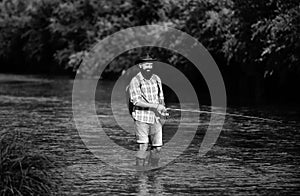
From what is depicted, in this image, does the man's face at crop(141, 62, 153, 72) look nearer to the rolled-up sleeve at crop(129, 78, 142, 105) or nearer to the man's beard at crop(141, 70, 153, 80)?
the man's beard at crop(141, 70, 153, 80)

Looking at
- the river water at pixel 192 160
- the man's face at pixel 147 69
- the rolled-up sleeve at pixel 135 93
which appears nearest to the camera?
the river water at pixel 192 160

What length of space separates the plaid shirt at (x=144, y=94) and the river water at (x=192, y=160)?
2.77ft

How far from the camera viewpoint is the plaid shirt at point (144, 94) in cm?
1370

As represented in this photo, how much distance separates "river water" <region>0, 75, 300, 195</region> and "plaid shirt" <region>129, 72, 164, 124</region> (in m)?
0.84

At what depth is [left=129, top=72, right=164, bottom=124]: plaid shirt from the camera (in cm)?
1370

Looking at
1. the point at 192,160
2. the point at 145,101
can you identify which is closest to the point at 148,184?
the point at 145,101

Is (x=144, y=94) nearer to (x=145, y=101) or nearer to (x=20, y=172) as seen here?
(x=145, y=101)

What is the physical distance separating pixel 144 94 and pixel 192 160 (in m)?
1.84

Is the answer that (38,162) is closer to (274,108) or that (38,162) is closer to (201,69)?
(274,108)

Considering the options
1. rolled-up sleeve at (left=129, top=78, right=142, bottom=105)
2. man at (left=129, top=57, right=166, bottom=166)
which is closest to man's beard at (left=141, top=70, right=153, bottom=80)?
man at (left=129, top=57, right=166, bottom=166)

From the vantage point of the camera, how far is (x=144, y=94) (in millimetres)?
13742

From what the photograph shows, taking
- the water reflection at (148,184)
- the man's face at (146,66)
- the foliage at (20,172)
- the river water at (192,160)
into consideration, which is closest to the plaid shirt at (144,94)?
the man's face at (146,66)

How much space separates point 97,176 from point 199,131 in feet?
25.5

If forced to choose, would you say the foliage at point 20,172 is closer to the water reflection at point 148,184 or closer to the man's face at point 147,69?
the water reflection at point 148,184
